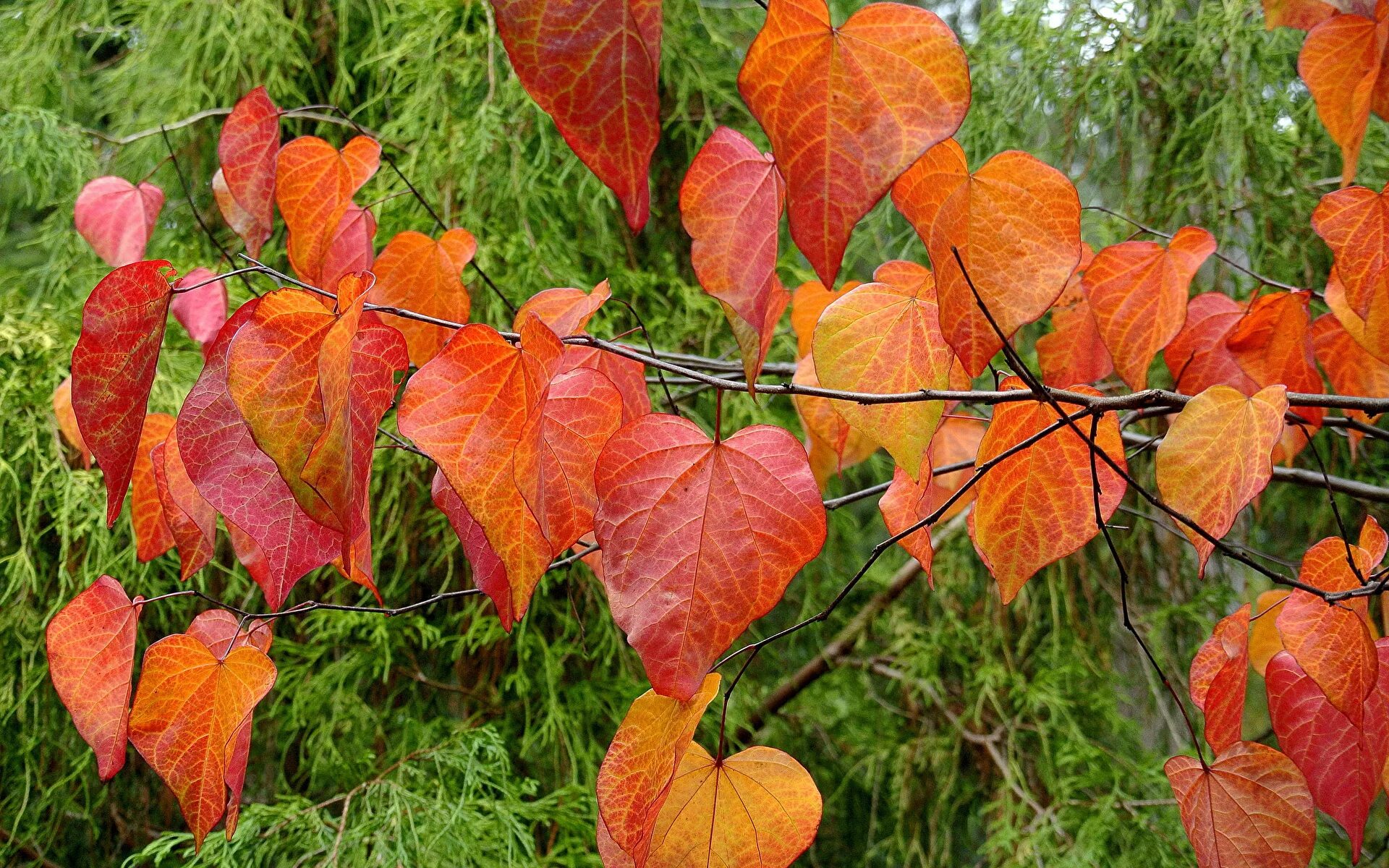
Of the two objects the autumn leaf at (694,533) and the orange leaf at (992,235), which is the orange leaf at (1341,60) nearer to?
the orange leaf at (992,235)

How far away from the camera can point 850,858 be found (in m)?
1.97

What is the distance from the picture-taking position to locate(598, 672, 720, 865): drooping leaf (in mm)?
553

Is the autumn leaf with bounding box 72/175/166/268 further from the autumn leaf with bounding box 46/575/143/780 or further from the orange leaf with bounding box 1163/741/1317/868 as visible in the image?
the orange leaf with bounding box 1163/741/1317/868

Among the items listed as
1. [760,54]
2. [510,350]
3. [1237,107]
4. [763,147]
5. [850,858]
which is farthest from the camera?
[850,858]

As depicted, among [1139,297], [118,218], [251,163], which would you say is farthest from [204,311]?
[1139,297]

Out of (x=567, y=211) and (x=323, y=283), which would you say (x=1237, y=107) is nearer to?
(x=567, y=211)

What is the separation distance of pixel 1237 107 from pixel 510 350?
4.59ft

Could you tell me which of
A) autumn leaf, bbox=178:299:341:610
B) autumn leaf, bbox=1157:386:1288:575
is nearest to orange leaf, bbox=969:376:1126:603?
autumn leaf, bbox=1157:386:1288:575

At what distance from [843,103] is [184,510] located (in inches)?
20.2

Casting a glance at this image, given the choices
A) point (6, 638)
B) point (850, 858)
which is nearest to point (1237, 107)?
point (850, 858)

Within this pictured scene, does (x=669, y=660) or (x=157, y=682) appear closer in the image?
(x=669, y=660)

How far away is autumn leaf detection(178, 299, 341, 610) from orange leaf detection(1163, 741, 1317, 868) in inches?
22.8

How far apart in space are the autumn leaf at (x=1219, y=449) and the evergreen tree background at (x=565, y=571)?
848mm

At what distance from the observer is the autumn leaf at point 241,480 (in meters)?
0.53
